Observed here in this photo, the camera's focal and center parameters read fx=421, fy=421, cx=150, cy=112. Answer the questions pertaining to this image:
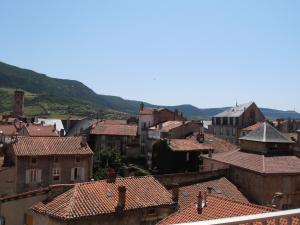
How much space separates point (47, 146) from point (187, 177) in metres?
14.6

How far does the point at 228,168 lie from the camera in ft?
132

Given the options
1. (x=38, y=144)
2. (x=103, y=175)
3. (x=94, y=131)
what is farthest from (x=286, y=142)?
(x=94, y=131)

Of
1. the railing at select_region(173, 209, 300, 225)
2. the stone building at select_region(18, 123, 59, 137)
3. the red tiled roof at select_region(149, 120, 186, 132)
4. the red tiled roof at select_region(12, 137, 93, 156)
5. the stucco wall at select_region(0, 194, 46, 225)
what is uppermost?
the red tiled roof at select_region(149, 120, 186, 132)

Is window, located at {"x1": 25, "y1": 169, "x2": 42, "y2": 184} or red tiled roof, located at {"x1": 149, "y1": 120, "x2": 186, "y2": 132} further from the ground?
red tiled roof, located at {"x1": 149, "y1": 120, "x2": 186, "y2": 132}

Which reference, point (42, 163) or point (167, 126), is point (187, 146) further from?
point (42, 163)

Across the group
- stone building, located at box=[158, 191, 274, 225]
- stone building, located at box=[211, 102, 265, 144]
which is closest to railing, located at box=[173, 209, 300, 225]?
stone building, located at box=[158, 191, 274, 225]

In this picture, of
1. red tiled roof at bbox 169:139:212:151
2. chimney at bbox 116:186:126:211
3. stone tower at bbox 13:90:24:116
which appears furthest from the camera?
stone tower at bbox 13:90:24:116

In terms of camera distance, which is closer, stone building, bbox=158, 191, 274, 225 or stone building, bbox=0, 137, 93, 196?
stone building, bbox=158, 191, 274, 225

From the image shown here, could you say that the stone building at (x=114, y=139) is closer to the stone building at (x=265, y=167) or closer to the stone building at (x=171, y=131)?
the stone building at (x=171, y=131)

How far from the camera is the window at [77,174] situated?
42.8m

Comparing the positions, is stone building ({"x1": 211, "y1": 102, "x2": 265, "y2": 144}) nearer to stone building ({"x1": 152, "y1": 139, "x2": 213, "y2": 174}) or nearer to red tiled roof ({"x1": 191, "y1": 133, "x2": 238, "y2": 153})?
red tiled roof ({"x1": 191, "y1": 133, "x2": 238, "y2": 153})

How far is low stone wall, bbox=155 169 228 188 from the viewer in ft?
120

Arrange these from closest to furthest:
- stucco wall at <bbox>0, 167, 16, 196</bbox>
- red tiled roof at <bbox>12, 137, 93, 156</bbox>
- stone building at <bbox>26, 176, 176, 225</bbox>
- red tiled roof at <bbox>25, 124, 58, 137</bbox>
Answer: stone building at <bbox>26, 176, 176, 225</bbox> < stucco wall at <bbox>0, 167, 16, 196</bbox> < red tiled roof at <bbox>12, 137, 93, 156</bbox> < red tiled roof at <bbox>25, 124, 58, 137</bbox>

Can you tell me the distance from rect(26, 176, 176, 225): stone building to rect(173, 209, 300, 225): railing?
1813 centimetres
